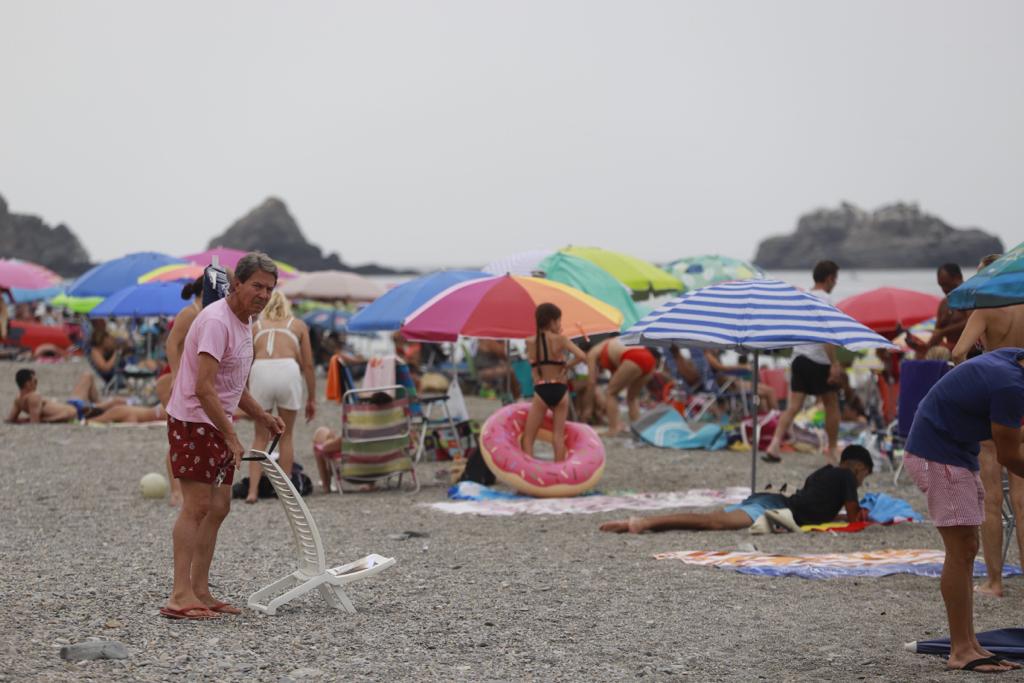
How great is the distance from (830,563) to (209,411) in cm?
384

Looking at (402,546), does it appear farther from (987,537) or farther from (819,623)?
(987,537)

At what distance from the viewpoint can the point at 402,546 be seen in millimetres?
8117

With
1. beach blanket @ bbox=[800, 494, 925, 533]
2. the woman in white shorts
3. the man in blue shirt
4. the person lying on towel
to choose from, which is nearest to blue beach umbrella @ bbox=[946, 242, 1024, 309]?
the man in blue shirt

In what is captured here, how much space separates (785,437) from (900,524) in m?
5.31

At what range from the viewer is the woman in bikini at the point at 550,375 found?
35.3 ft

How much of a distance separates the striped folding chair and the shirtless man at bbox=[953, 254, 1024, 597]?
509 cm

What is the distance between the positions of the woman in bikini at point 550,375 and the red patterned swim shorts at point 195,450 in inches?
207

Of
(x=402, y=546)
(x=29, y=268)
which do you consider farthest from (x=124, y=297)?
(x=402, y=546)

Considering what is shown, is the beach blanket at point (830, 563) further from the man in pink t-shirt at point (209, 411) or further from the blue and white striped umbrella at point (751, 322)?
the man in pink t-shirt at point (209, 411)

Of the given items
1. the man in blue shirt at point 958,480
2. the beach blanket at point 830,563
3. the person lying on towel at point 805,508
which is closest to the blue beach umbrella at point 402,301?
the person lying on towel at point 805,508

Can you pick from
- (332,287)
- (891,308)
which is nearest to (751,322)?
(891,308)

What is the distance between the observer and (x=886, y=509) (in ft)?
31.2

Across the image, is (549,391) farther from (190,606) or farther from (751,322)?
(190,606)

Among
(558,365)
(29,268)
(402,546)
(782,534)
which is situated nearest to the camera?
(402,546)
